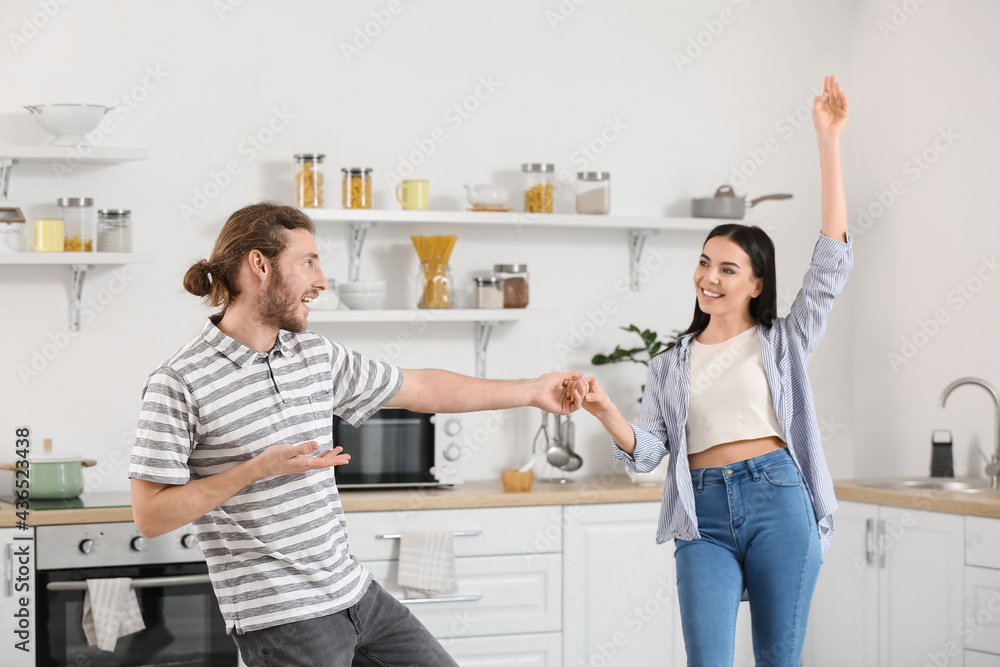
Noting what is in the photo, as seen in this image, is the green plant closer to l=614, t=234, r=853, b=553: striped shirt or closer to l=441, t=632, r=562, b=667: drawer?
l=441, t=632, r=562, b=667: drawer

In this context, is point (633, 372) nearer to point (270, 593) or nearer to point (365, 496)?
point (365, 496)

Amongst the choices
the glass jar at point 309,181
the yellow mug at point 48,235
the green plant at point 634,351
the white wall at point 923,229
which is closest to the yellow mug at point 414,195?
the glass jar at point 309,181

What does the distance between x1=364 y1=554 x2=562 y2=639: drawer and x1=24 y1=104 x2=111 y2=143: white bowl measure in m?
1.70

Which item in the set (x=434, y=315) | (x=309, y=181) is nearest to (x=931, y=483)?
(x=434, y=315)

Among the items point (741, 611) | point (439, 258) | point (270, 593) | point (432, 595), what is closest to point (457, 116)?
point (439, 258)

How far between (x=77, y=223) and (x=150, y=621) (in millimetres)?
1290

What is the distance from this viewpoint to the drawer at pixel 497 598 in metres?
3.16

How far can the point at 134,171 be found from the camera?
344 centimetres

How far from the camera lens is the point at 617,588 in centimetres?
331

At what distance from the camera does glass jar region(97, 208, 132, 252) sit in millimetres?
3227

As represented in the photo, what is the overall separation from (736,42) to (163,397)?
3.03 meters

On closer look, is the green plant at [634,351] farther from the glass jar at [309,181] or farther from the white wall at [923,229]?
the glass jar at [309,181]

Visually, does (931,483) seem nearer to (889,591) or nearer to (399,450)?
(889,591)

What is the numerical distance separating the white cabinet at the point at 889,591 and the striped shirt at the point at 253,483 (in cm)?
198
